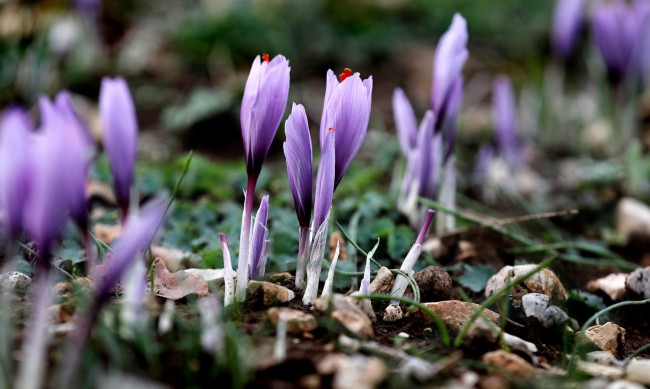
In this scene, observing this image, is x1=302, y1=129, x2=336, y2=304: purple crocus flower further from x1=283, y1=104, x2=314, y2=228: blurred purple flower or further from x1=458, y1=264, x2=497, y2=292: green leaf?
x1=458, y1=264, x2=497, y2=292: green leaf

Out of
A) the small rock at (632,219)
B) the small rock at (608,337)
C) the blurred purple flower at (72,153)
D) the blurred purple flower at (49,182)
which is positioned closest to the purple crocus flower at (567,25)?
the small rock at (632,219)

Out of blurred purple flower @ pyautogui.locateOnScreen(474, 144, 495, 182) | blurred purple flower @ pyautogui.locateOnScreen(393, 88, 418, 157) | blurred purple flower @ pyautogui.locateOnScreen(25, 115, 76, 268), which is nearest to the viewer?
blurred purple flower @ pyautogui.locateOnScreen(25, 115, 76, 268)

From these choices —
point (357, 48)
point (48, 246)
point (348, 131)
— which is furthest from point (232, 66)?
point (48, 246)

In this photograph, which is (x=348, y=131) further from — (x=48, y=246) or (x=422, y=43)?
(x=422, y=43)

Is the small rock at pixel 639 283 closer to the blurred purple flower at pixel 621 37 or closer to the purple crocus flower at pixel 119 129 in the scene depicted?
the purple crocus flower at pixel 119 129

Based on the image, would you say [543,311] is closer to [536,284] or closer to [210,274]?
[536,284]

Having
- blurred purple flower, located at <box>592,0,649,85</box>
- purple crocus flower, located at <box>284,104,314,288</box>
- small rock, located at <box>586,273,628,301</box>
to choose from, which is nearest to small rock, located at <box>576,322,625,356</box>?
small rock, located at <box>586,273,628,301</box>
